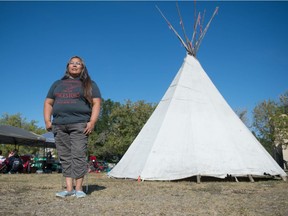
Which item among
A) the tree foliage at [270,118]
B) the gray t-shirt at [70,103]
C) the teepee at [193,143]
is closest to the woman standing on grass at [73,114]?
the gray t-shirt at [70,103]

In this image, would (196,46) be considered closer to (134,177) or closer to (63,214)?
(134,177)

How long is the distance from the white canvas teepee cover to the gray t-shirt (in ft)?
11.6

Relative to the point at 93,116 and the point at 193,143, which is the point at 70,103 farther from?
the point at 193,143

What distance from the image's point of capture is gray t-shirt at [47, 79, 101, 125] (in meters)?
4.30

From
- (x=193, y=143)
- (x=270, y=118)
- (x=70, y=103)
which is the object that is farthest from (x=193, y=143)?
(x=270, y=118)

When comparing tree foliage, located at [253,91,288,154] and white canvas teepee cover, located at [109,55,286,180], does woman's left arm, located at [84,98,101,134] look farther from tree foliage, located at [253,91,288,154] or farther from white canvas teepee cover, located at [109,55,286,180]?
tree foliage, located at [253,91,288,154]

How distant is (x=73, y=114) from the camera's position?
14.1 feet

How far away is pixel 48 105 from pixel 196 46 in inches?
298

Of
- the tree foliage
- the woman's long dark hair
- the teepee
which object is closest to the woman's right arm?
the woman's long dark hair

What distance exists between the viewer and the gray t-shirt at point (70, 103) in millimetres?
4305

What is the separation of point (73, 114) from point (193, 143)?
14.1 ft

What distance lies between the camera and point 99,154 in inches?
1742

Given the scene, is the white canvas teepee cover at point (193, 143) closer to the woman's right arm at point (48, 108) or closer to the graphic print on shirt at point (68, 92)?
the woman's right arm at point (48, 108)

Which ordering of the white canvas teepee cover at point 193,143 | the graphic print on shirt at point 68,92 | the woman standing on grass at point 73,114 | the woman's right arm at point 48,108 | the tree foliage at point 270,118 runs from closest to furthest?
1. the woman standing on grass at point 73,114
2. the graphic print on shirt at point 68,92
3. the woman's right arm at point 48,108
4. the white canvas teepee cover at point 193,143
5. the tree foliage at point 270,118
